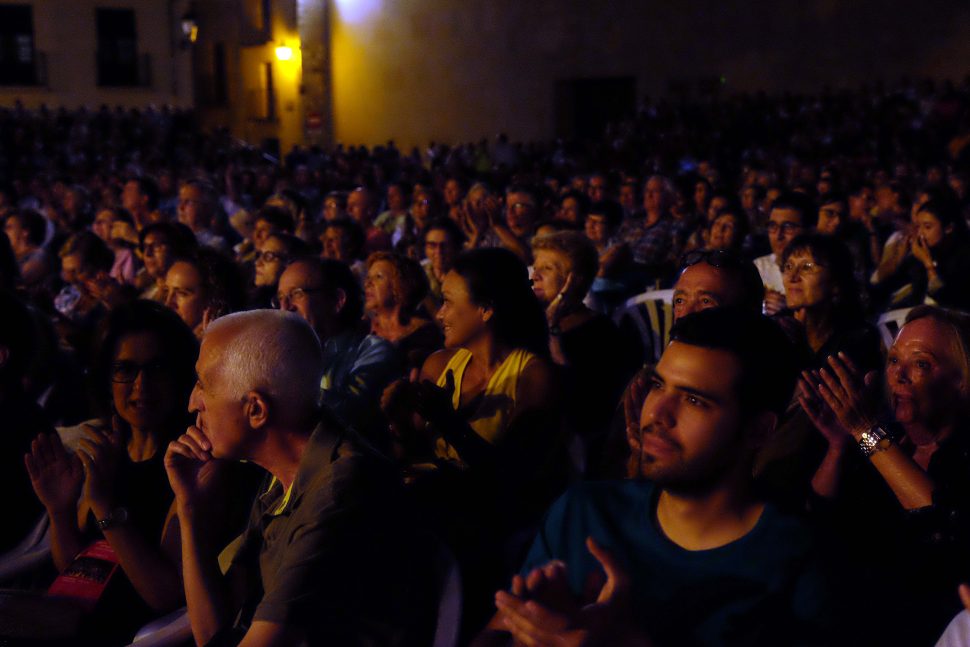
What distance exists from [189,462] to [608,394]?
7.01ft

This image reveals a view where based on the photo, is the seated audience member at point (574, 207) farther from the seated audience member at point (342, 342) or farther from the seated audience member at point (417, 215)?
the seated audience member at point (342, 342)

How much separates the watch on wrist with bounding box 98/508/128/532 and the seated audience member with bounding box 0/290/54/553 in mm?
572

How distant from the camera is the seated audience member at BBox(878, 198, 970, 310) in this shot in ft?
17.3

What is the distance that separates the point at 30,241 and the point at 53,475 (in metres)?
4.73

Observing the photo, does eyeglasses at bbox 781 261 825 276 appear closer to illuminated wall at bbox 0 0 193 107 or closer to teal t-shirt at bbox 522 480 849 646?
teal t-shirt at bbox 522 480 849 646

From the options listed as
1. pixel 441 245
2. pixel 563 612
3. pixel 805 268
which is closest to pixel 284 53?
pixel 441 245

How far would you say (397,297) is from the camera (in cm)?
425

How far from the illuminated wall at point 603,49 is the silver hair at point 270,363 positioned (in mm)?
17967

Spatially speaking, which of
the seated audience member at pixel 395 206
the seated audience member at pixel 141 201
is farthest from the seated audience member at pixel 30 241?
the seated audience member at pixel 395 206

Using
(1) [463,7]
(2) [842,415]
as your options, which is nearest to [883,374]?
(2) [842,415]

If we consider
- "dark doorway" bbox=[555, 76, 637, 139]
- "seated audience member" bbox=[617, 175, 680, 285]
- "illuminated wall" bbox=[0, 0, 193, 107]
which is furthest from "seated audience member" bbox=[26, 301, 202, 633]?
"illuminated wall" bbox=[0, 0, 193, 107]

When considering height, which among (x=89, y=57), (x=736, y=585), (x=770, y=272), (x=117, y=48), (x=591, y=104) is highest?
(x=117, y=48)

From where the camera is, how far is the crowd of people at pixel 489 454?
69.8 inches

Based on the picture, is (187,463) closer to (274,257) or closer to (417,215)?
(274,257)
